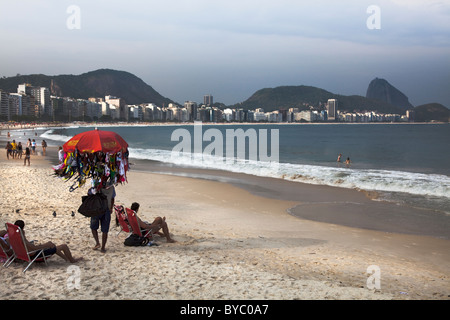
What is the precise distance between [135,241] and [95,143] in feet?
7.05

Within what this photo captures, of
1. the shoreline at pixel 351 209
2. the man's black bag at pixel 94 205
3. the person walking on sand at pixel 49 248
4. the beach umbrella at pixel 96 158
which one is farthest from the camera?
the shoreline at pixel 351 209

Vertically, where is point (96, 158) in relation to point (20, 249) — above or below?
above

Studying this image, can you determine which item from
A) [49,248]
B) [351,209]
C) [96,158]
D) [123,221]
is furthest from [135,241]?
[351,209]

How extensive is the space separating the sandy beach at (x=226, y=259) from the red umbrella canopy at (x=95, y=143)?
6.38 ft

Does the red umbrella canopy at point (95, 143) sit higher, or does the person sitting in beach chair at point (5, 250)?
the red umbrella canopy at point (95, 143)

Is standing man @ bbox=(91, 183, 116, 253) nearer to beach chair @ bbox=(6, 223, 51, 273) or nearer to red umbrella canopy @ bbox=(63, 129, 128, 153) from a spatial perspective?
red umbrella canopy @ bbox=(63, 129, 128, 153)

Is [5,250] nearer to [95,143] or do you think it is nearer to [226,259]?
[95,143]

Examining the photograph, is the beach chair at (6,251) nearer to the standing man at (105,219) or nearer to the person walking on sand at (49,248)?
the person walking on sand at (49,248)

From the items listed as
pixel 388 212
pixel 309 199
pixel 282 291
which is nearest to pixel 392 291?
pixel 282 291

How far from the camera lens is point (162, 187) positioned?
16.5m

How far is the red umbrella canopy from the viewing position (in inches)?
257

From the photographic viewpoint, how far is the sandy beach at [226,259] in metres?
5.23

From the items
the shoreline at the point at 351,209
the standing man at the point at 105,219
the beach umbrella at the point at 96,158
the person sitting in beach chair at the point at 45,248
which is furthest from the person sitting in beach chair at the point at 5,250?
the shoreline at the point at 351,209

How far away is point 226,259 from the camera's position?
6.69 m
